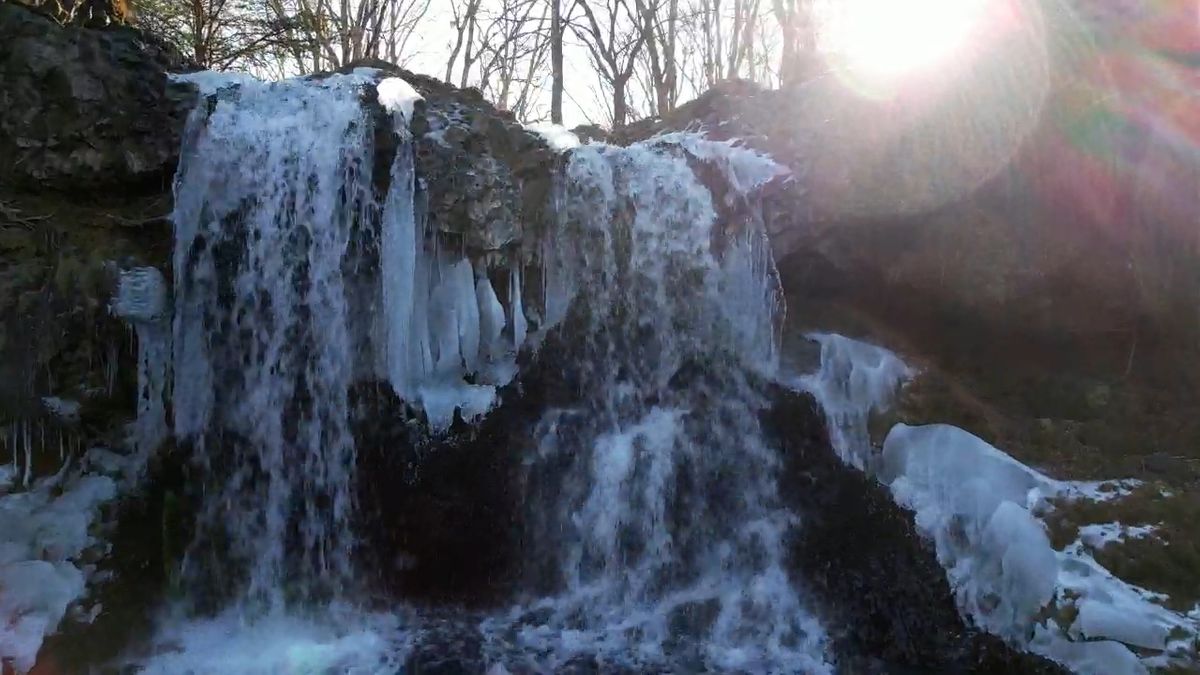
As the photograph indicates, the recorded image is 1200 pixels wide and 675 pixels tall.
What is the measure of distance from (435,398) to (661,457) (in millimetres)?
2042

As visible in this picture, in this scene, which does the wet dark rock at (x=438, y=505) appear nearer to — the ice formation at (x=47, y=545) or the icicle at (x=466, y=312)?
the icicle at (x=466, y=312)

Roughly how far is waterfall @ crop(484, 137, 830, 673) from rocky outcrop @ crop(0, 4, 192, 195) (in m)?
3.75

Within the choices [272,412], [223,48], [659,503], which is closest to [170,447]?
[272,412]

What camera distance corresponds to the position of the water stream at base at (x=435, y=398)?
21.1 feet

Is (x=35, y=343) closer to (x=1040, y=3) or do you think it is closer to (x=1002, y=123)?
(x=1002, y=123)

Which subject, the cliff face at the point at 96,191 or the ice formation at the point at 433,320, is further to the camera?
the ice formation at the point at 433,320

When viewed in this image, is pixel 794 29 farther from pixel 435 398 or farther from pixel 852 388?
pixel 435 398

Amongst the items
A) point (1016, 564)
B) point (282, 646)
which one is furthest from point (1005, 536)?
point (282, 646)

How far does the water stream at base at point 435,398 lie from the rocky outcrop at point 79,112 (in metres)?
0.33

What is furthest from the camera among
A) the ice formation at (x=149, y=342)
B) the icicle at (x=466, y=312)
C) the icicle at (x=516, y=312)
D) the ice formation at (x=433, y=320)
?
the icicle at (x=516, y=312)

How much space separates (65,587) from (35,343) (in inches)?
72.5

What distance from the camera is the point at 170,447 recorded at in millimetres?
6758

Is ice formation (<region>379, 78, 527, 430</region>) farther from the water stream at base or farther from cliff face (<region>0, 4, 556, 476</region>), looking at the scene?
cliff face (<region>0, 4, 556, 476</region>)

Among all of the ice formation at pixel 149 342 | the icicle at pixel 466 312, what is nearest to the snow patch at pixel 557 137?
A: the icicle at pixel 466 312
